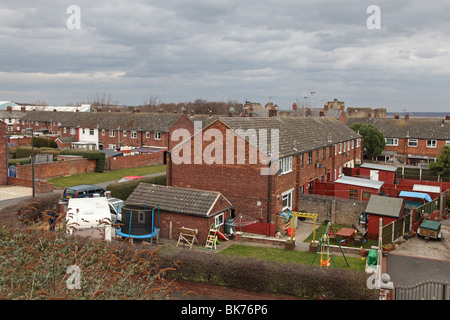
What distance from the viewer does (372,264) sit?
15.6 meters

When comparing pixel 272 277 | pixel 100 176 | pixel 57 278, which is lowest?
pixel 100 176

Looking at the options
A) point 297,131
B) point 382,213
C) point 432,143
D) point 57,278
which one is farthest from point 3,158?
point 432,143

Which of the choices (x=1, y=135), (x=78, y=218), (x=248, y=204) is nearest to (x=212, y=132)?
(x=248, y=204)

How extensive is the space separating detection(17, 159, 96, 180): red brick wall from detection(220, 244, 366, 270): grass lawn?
80.2 feet

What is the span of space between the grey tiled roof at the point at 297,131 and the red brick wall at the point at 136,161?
2008 centimetres

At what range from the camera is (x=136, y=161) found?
151 feet

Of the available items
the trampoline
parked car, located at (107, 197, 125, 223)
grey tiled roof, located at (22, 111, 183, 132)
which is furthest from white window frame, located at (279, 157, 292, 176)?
grey tiled roof, located at (22, 111, 183, 132)

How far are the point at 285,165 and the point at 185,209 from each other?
8011 mm

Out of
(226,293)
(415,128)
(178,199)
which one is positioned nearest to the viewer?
(226,293)

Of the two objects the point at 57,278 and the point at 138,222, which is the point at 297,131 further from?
the point at 57,278

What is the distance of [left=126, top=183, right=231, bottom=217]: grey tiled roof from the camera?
19.3 metres

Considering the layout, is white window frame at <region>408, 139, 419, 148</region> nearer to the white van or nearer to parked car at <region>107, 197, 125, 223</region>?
parked car at <region>107, 197, 125, 223</region>

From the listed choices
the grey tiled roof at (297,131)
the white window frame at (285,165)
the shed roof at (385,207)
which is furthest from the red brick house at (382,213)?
the grey tiled roof at (297,131)
